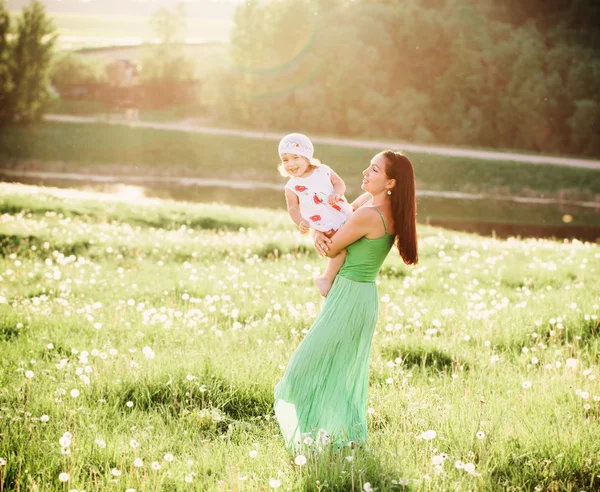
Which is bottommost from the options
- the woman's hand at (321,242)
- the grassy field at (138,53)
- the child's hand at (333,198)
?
the woman's hand at (321,242)

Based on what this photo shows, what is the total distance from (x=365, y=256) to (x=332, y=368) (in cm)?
84

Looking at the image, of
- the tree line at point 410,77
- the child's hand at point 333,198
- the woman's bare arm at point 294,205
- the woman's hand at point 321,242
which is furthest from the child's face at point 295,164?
the tree line at point 410,77

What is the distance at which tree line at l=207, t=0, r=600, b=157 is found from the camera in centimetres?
5322

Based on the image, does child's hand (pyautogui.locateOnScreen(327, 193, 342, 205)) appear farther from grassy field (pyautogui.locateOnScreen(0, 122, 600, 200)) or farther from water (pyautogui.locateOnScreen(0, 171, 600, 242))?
grassy field (pyautogui.locateOnScreen(0, 122, 600, 200))

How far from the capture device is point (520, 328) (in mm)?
7262

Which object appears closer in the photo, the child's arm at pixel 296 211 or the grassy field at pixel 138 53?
the child's arm at pixel 296 211

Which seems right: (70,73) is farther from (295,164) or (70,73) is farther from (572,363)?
(572,363)

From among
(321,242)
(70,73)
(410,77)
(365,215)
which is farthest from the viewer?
(70,73)

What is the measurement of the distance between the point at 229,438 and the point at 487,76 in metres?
56.8

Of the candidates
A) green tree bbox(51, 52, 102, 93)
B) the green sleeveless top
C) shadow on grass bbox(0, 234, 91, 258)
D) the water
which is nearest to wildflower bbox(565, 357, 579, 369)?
the green sleeveless top

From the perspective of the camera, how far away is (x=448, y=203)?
3622 centimetres

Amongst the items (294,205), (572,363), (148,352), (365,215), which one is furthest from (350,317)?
(572,363)

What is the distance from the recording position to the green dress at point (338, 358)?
14.9 feet

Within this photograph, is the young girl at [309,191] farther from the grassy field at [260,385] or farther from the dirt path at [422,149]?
the dirt path at [422,149]
